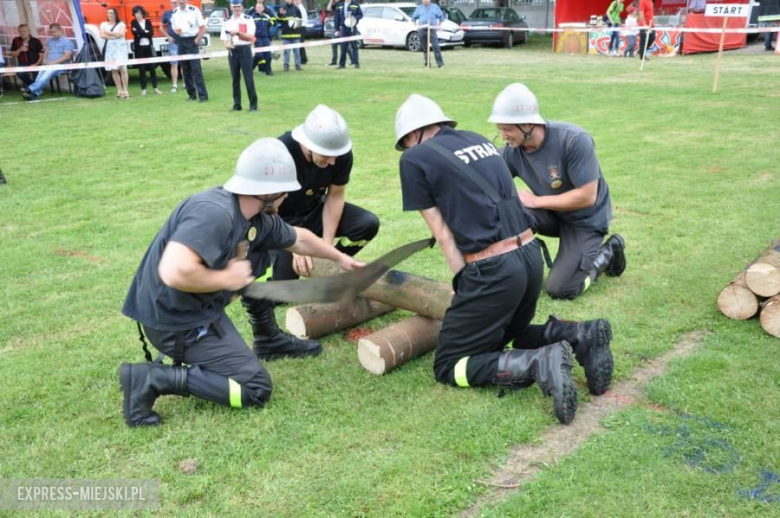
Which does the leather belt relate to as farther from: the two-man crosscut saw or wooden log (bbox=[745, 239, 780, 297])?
wooden log (bbox=[745, 239, 780, 297])

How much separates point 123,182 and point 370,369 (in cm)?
567

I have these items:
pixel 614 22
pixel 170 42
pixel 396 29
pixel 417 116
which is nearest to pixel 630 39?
pixel 614 22

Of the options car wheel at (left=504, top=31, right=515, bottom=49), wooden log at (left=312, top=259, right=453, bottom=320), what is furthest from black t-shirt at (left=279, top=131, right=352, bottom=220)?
car wheel at (left=504, top=31, right=515, bottom=49)

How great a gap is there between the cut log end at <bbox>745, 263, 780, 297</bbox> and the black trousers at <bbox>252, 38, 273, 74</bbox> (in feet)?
53.6

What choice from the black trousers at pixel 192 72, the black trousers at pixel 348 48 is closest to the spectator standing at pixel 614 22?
the black trousers at pixel 348 48

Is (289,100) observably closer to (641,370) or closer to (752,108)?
(752,108)

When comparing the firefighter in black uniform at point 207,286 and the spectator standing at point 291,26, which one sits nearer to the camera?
the firefighter in black uniform at point 207,286

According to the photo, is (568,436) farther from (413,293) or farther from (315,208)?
(315,208)

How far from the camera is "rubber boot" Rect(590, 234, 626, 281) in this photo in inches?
202

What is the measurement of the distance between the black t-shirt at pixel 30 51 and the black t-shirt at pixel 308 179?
14.0 m

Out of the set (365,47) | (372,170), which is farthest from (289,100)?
(365,47)

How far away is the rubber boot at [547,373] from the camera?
11.1 ft

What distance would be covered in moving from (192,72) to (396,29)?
1308cm

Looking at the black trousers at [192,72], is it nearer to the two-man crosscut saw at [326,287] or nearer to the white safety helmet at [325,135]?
the white safety helmet at [325,135]
